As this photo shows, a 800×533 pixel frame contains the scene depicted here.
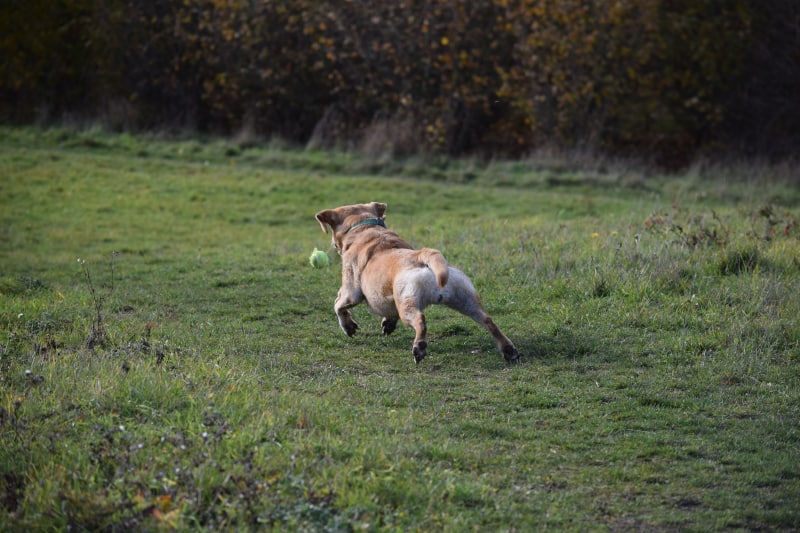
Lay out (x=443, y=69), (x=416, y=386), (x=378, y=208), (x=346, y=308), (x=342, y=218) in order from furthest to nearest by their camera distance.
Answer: (x=443, y=69) → (x=378, y=208) → (x=342, y=218) → (x=346, y=308) → (x=416, y=386)

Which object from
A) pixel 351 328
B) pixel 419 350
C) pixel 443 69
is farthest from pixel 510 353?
pixel 443 69

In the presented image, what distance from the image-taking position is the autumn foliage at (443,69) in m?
19.6

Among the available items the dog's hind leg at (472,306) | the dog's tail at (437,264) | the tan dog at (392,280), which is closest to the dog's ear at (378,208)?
the tan dog at (392,280)

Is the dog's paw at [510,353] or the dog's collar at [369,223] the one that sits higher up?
the dog's collar at [369,223]

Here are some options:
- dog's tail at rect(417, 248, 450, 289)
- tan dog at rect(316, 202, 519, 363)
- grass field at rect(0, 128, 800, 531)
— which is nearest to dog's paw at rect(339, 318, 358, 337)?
tan dog at rect(316, 202, 519, 363)

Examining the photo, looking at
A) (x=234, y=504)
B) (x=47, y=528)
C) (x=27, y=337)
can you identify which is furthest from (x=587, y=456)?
(x=27, y=337)

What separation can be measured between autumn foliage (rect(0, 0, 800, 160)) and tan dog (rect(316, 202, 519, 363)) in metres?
11.0

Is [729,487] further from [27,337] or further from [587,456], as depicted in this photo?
[27,337]

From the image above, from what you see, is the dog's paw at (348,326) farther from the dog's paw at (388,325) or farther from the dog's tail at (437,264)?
the dog's tail at (437,264)

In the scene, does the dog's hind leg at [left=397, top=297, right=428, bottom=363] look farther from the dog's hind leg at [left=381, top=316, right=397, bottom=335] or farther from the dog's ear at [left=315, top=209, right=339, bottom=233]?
the dog's ear at [left=315, top=209, right=339, bottom=233]

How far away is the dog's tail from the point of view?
6574 mm

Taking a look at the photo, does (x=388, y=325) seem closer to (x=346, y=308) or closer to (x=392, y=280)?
(x=346, y=308)

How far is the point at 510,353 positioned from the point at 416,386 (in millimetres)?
921

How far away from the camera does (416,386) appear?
256 inches
